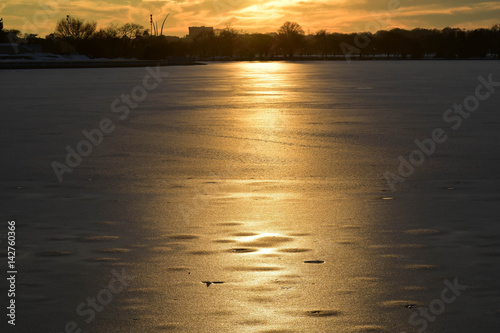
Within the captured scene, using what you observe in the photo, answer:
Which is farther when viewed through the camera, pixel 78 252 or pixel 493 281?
pixel 78 252

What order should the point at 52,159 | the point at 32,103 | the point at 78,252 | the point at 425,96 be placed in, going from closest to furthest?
the point at 78,252 → the point at 52,159 → the point at 32,103 → the point at 425,96

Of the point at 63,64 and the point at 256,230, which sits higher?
the point at 256,230

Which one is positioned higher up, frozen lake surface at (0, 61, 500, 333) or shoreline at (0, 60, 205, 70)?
frozen lake surface at (0, 61, 500, 333)

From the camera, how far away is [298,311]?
514 cm

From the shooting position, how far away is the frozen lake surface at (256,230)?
17.0 ft

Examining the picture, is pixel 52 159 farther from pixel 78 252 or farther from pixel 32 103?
pixel 32 103

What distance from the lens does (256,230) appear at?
763cm

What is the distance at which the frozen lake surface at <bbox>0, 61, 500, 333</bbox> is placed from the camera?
5.18 meters

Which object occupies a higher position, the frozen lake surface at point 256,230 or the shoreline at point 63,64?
the frozen lake surface at point 256,230

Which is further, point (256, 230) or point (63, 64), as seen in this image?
point (63, 64)

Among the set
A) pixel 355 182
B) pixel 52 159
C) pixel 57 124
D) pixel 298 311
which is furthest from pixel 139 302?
pixel 57 124

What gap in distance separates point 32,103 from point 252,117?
1098 centimetres

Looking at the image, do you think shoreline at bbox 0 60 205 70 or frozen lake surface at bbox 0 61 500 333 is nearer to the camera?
frozen lake surface at bbox 0 61 500 333

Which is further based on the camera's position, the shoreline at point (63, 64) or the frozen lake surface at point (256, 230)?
the shoreline at point (63, 64)
